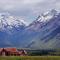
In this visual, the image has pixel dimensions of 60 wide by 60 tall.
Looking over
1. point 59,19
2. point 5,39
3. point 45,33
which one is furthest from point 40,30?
point 5,39

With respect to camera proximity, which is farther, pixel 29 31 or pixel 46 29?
pixel 46 29

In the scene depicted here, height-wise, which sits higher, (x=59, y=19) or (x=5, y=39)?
(x=59, y=19)

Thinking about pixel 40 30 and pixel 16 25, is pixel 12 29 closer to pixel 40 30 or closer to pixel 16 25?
pixel 16 25

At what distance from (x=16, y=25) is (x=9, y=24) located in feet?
9.16

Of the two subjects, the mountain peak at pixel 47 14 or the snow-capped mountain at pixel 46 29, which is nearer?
the mountain peak at pixel 47 14

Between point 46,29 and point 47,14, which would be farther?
point 46,29

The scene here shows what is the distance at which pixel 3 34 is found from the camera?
50.7m

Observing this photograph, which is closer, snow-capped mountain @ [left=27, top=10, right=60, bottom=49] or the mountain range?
the mountain range

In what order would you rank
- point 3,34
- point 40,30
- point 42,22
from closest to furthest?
point 3,34 → point 40,30 → point 42,22

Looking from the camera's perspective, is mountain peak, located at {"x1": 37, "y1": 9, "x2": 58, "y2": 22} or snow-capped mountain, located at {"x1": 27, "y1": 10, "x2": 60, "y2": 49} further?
snow-capped mountain, located at {"x1": 27, "y1": 10, "x2": 60, "y2": 49}

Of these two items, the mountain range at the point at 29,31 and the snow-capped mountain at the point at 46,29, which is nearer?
the mountain range at the point at 29,31

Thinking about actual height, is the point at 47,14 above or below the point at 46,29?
above

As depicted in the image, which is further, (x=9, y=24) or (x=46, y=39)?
(x=46, y=39)

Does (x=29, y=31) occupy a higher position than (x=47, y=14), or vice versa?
(x=47, y=14)
